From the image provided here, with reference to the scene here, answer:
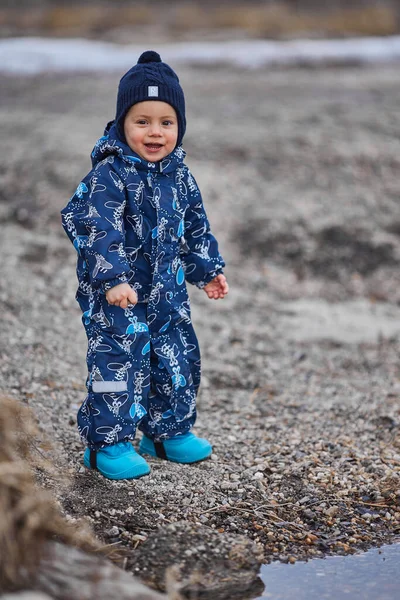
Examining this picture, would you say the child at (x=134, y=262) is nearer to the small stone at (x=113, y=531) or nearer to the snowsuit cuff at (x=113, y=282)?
the snowsuit cuff at (x=113, y=282)

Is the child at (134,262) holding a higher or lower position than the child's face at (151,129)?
lower

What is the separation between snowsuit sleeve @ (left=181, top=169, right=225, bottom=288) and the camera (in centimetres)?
357

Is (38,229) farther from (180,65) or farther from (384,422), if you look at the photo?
(180,65)

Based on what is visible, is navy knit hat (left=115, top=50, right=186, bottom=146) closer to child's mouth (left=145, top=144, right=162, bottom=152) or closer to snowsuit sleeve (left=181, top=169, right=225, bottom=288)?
child's mouth (left=145, top=144, right=162, bottom=152)

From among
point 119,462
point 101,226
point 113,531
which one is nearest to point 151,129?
point 101,226

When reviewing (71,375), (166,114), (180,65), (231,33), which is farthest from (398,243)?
(231,33)

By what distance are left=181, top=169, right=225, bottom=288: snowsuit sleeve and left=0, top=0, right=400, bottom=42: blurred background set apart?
13.6 meters

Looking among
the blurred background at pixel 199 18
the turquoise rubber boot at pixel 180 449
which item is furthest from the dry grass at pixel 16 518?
the blurred background at pixel 199 18

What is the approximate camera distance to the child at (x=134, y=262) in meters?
3.27

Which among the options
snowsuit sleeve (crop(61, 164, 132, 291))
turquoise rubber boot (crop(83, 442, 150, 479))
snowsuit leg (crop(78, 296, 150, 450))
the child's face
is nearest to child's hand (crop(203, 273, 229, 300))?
snowsuit leg (crop(78, 296, 150, 450))

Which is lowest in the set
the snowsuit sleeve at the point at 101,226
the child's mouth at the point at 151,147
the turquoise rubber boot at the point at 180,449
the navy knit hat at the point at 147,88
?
the turquoise rubber boot at the point at 180,449

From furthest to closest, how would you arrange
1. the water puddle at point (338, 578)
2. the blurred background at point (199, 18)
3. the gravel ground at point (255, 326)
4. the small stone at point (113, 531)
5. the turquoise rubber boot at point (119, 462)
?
1. the blurred background at point (199, 18)
2. the turquoise rubber boot at point (119, 462)
3. the gravel ground at point (255, 326)
4. the small stone at point (113, 531)
5. the water puddle at point (338, 578)

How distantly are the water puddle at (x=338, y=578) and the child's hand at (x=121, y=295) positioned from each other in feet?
3.55

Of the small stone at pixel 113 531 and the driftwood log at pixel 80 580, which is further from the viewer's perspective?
the small stone at pixel 113 531
